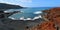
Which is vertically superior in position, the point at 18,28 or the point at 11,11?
the point at 11,11

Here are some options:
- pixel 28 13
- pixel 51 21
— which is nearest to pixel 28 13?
pixel 28 13

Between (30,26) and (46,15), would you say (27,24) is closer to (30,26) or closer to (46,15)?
(30,26)

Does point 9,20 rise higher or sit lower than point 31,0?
lower

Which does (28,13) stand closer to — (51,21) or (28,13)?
(28,13)

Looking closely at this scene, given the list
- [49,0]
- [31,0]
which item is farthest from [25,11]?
[49,0]

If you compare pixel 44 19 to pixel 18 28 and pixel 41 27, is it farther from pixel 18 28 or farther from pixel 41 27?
pixel 18 28

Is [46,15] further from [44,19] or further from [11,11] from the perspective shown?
[11,11]

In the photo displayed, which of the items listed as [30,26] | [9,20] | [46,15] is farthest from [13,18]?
[46,15]

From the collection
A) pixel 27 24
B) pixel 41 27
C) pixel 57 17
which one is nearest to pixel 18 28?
pixel 27 24
